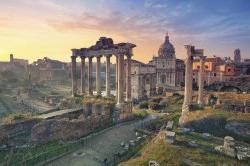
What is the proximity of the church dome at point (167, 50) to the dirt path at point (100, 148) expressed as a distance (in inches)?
2057

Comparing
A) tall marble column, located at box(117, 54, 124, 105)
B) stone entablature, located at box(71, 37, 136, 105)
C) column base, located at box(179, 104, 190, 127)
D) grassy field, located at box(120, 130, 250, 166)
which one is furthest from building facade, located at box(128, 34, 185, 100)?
grassy field, located at box(120, 130, 250, 166)

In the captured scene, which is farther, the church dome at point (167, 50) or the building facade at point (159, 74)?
the church dome at point (167, 50)

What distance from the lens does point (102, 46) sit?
121 ft

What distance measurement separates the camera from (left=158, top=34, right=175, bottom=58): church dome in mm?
78975

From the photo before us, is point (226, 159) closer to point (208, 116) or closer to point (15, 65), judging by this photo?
point (208, 116)

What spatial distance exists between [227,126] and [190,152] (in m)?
8.71

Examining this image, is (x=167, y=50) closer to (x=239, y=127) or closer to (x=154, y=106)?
(x=154, y=106)

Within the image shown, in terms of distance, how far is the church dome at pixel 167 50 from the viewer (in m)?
79.0

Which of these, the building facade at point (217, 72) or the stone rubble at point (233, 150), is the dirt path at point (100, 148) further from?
the building facade at point (217, 72)

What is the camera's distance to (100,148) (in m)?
24.3

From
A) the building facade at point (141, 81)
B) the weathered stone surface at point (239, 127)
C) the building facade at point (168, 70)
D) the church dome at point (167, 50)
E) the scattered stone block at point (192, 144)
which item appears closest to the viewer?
the scattered stone block at point (192, 144)

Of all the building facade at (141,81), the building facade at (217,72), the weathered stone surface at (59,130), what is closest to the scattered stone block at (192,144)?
the weathered stone surface at (59,130)

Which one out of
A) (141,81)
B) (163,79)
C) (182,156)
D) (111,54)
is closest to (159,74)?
(163,79)

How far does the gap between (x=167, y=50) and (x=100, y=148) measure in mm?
61008
